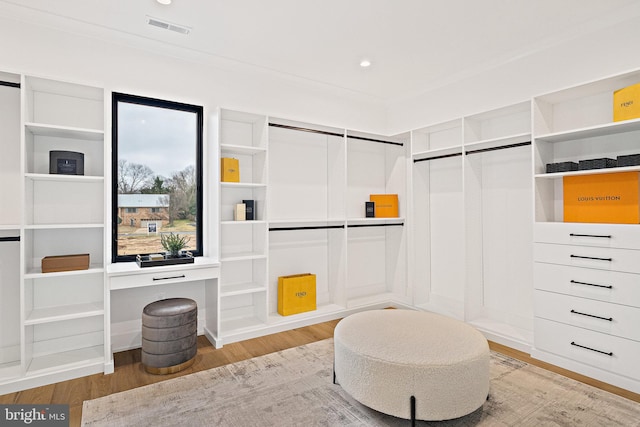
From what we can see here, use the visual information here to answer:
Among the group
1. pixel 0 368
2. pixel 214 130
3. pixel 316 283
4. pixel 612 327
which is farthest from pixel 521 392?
pixel 0 368

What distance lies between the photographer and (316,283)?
4363 mm

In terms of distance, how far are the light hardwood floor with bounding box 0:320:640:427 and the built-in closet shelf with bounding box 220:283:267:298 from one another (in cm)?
48

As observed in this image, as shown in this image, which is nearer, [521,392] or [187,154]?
[521,392]

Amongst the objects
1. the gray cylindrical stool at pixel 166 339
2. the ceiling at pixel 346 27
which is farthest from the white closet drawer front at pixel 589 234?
the gray cylindrical stool at pixel 166 339

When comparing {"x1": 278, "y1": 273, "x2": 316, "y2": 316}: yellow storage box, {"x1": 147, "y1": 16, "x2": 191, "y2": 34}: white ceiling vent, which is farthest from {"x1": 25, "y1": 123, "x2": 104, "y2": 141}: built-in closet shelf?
{"x1": 278, "y1": 273, "x2": 316, "y2": 316}: yellow storage box

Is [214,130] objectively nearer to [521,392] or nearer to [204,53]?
[204,53]

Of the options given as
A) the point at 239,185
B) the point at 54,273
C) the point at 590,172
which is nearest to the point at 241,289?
the point at 239,185

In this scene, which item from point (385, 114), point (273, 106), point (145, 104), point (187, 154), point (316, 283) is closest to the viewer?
point (145, 104)

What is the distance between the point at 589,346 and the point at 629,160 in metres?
1.42

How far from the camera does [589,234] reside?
276 centimetres

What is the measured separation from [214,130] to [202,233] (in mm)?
1059

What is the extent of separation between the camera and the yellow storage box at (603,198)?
104 inches

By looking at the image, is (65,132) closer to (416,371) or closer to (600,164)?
(416,371)

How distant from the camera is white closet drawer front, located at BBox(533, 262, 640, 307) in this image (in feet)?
8.40
